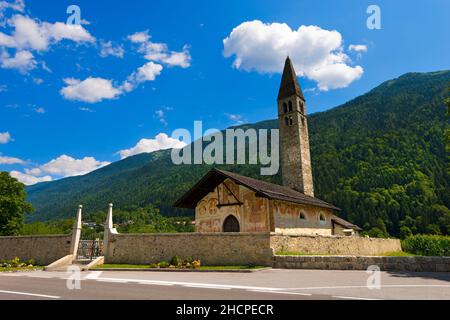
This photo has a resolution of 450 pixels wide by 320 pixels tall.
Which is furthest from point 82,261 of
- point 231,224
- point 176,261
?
point 231,224

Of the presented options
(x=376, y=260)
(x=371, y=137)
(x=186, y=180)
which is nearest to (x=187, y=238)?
(x=376, y=260)

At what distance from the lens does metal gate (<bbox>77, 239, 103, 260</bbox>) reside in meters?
23.5

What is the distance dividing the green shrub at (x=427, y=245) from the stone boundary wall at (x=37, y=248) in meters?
39.0

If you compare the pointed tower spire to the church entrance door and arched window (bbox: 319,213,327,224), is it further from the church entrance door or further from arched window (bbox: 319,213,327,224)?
the church entrance door

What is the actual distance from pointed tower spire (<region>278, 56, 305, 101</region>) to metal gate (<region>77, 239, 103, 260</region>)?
2603 cm

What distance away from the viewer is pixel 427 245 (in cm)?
3916

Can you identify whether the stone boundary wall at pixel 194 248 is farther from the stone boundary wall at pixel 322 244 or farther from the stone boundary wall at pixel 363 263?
the stone boundary wall at pixel 363 263

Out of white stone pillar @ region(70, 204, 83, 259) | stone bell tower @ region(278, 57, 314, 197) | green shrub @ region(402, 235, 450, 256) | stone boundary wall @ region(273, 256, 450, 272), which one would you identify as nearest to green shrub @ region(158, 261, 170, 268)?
A: stone boundary wall @ region(273, 256, 450, 272)

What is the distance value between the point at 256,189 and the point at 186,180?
12736cm

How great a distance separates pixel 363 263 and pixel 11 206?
41887mm

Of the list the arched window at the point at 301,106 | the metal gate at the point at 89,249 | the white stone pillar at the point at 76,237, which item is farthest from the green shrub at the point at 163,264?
the arched window at the point at 301,106

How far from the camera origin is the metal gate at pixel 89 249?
924 inches
